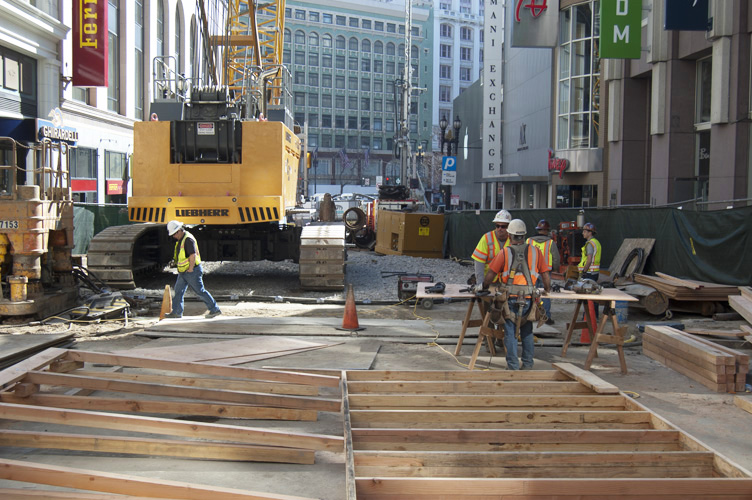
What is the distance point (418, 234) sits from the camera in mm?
26641

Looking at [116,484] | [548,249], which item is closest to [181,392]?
[116,484]

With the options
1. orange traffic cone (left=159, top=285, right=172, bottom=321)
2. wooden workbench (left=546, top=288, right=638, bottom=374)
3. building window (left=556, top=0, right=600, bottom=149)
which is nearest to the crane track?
orange traffic cone (left=159, top=285, right=172, bottom=321)

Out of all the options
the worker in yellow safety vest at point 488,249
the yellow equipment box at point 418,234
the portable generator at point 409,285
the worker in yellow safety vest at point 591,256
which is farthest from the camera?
the yellow equipment box at point 418,234

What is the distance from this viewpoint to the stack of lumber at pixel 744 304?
36.1 ft

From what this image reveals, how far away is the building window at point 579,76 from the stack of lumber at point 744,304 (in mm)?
17922

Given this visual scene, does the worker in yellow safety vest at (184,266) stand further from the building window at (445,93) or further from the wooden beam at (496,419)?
the building window at (445,93)

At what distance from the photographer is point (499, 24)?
38094 millimetres

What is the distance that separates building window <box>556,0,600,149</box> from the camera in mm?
28891

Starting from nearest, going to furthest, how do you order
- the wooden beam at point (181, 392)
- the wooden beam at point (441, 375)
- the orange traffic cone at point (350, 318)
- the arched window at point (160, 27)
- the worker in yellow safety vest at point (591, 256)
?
the wooden beam at point (181, 392), the wooden beam at point (441, 375), the orange traffic cone at point (350, 318), the worker in yellow safety vest at point (591, 256), the arched window at point (160, 27)

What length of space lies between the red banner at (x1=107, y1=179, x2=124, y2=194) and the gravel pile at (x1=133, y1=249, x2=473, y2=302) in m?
12.2

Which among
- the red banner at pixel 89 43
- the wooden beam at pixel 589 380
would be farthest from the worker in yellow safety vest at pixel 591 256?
the red banner at pixel 89 43

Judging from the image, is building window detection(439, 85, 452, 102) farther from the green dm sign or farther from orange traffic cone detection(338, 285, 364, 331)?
orange traffic cone detection(338, 285, 364, 331)

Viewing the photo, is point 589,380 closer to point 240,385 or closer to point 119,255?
point 240,385

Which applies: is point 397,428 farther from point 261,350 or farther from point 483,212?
point 483,212
